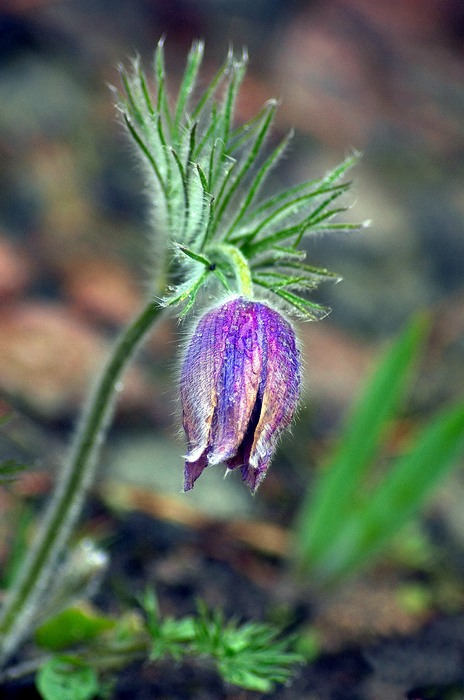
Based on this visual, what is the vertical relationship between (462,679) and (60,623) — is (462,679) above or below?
above

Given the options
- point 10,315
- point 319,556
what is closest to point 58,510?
point 319,556

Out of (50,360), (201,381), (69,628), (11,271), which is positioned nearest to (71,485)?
(69,628)

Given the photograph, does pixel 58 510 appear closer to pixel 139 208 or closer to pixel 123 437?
pixel 123 437

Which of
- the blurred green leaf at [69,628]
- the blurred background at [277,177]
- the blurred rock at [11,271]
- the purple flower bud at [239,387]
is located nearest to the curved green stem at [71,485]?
the blurred green leaf at [69,628]

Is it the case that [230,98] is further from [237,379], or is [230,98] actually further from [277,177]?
[277,177]

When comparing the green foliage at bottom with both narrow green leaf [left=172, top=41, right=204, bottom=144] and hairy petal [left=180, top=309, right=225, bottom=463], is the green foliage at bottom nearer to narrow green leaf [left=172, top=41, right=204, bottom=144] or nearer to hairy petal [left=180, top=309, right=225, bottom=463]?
hairy petal [left=180, top=309, right=225, bottom=463]

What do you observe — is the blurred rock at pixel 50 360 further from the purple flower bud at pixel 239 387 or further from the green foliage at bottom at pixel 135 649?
the purple flower bud at pixel 239 387
